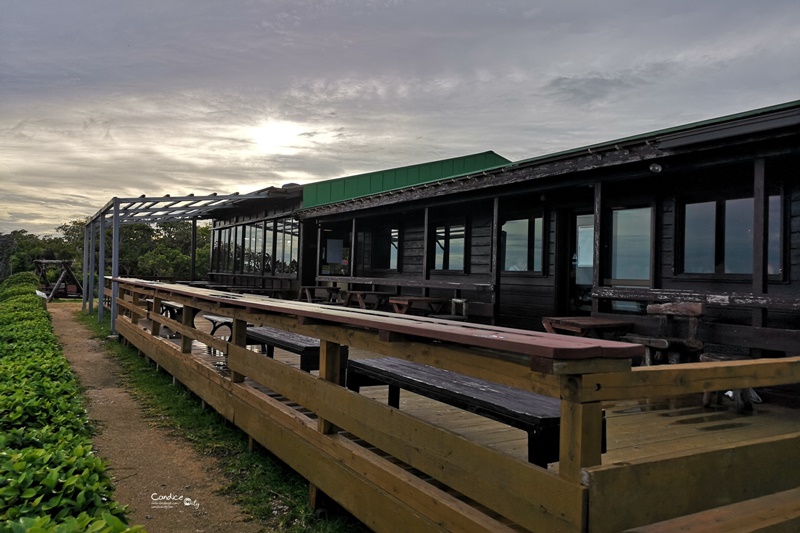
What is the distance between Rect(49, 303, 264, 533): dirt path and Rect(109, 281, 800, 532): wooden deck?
50 centimetres

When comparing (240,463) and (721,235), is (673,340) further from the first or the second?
(240,463)

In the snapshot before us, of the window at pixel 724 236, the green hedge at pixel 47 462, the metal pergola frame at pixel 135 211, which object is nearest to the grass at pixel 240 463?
the green hedge at pixel 47 462

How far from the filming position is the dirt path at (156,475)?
3615 millimetres

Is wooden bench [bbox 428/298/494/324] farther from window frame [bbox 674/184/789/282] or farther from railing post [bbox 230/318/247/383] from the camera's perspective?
railing post [bbox 230/318/247/383]

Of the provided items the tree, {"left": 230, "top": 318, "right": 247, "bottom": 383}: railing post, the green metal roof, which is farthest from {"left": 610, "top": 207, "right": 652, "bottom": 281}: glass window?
the tree

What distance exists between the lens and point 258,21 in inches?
422

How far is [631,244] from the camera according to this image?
759 cm

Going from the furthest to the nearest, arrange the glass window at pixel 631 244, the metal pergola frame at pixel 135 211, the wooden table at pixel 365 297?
the metal pergola frame at pixel 135 211, the wooden table at pixel 365 297, the glass window at pixel 631 244

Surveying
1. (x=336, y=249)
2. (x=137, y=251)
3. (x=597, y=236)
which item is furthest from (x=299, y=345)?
(x=137, y=251)

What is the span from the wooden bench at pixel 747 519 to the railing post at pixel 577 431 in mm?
429

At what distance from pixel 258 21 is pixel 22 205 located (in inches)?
1695

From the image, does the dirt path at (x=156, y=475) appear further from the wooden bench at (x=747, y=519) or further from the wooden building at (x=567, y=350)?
the wooden bench at (x=747, y=519)

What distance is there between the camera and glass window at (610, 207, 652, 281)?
7.38 metres

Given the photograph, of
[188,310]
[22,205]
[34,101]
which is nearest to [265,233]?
[34,101]
